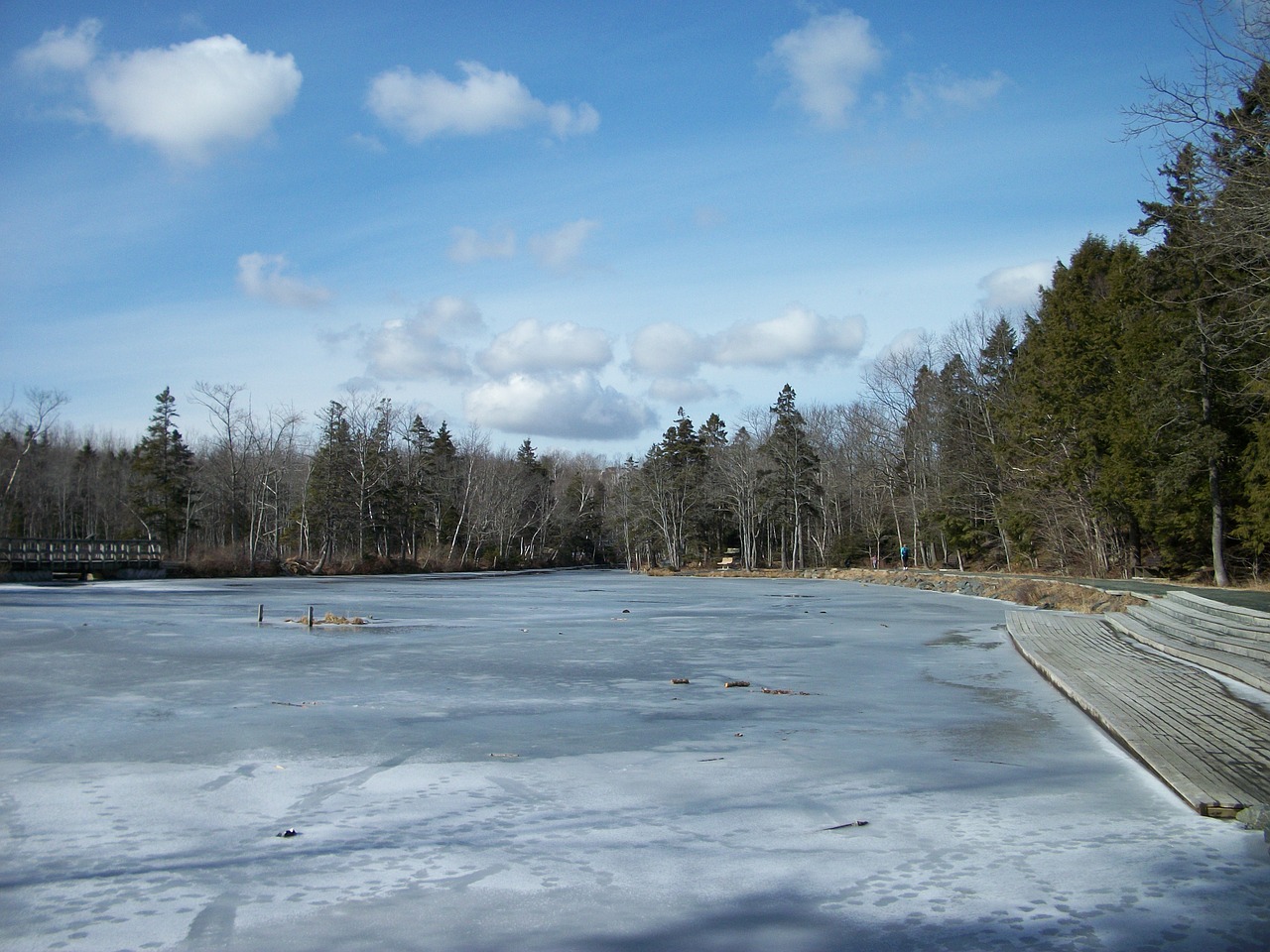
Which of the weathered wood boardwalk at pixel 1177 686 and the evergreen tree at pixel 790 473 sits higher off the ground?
the evergreen tree at pixel 790 473

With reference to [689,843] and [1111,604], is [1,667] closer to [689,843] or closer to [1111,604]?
[689,843]

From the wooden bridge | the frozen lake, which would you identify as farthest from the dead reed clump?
the wooden bridge

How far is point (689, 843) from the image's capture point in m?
5.07

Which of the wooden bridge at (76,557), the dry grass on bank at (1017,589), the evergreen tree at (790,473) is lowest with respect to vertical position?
the dry grass on bank at (1017,589)

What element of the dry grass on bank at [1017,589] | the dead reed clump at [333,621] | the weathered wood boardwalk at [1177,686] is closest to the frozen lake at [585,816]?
the weathered wood boardwalk at [1177,686]

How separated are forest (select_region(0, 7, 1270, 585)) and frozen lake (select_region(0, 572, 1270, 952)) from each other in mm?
6513

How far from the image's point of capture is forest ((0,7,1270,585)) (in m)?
23.6

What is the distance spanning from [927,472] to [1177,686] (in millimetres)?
41300

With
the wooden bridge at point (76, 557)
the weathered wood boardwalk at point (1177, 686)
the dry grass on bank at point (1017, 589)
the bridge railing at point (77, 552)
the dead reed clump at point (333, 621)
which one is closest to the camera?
the weathered wood boardwalk at point (1177, 686)

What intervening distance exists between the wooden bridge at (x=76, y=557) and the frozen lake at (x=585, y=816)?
90.6 ft

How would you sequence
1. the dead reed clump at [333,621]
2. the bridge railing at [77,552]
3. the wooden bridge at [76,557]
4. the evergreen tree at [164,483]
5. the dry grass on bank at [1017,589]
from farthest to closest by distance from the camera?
the evergreen tree at [164,483], the bridge railing at [77,552], the wooden bridge at [76,557], the dry grass on bank at [1017,589], the dead reed clump at [333,621]

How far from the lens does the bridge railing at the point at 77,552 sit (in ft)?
115

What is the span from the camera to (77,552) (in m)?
37.9

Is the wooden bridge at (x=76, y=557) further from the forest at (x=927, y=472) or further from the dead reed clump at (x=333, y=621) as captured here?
the dead reed clump at (x=333, y=621)
